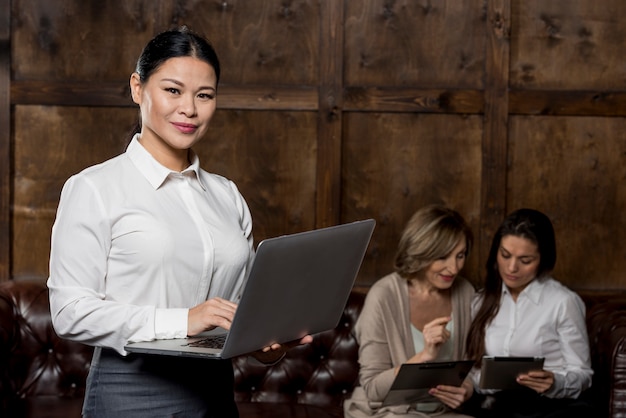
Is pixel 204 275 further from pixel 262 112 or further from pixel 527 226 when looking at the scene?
pixel 262 112

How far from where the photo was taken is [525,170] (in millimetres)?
4305

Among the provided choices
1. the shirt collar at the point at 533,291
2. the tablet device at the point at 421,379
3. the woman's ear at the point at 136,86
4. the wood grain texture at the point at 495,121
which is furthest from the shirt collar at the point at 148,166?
the wood grain texture at the point at 495,121

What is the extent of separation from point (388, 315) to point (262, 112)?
4.22 feet

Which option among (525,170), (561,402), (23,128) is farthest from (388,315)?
(23,128)

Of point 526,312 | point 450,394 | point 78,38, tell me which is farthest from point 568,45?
point 78,38

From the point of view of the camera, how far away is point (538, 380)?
3.38m

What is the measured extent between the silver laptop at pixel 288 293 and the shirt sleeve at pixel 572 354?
182 centimetres

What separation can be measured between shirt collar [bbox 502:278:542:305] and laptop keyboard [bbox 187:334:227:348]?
213cm

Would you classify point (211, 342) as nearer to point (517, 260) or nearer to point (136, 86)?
point (136, 86)

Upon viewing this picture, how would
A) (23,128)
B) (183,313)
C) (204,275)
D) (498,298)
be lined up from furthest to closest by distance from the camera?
(23,128), (498,298), (204,275), (183,313)

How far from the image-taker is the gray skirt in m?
1.80

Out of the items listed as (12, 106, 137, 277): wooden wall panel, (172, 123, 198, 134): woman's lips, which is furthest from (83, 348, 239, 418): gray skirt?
(12, 106, 137, 277): wooden wall panel

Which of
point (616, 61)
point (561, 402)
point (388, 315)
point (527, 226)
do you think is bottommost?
point (561, 402)

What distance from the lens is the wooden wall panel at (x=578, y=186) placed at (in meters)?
4.30
